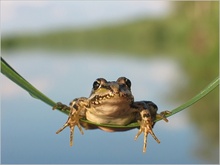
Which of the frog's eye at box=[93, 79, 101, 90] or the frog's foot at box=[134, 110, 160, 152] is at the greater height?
the frog's eye at box=[93, 79, 101, 90]

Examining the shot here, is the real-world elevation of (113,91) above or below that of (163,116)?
above

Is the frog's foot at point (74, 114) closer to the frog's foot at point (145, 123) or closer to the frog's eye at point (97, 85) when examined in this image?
the frog's eye at point (97, 85)

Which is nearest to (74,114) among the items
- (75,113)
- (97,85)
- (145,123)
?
(75,113)

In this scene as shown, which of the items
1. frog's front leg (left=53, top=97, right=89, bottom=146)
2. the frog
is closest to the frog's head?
the frog

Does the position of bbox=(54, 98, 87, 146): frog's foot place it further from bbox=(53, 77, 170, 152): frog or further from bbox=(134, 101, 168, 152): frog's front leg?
bbox=(134, 101, 168, 152): frog's front leg

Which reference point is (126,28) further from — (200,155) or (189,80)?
(200,155)

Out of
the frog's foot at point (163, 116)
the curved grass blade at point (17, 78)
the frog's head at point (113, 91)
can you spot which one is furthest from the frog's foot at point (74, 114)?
the curved grass blade at point (17, 78)

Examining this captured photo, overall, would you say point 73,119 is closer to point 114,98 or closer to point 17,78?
point 114,98
